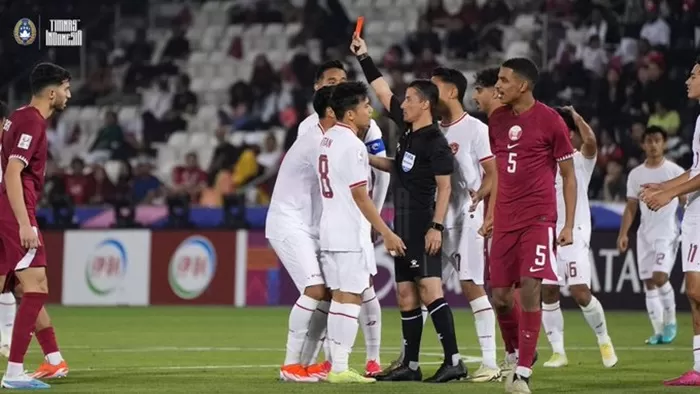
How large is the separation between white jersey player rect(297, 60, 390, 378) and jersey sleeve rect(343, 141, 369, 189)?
34.4 inches

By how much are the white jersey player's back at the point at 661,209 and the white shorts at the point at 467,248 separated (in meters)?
5.31

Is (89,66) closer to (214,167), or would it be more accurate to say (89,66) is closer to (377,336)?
(214,167)

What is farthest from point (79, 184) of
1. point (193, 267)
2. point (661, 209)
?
point (661, 209)

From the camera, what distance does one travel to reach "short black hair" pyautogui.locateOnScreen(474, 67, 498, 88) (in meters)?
12.4

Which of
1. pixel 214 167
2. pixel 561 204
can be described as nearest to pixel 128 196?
pixel 214 167

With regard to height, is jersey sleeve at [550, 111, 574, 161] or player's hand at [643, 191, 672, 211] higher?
jersey sleeve at [550, 111, 574, 161]

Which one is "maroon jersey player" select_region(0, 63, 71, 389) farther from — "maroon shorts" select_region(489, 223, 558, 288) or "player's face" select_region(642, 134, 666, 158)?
"player's face" select_region(642, 134, 666, 158)

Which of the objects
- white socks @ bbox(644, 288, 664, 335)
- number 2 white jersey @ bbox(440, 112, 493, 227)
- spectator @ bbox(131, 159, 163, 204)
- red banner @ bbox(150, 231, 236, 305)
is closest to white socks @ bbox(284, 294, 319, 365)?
number 2 white jersey @ bbox(440, 112, 493, 227)

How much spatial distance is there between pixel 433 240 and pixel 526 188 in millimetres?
1063

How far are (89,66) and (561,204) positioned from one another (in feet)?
64.4

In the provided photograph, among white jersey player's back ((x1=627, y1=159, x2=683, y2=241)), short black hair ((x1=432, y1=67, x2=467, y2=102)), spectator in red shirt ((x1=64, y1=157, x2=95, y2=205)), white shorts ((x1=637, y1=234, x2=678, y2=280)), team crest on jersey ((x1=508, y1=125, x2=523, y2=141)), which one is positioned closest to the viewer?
team crest on jersey ((x1=508, y1=125, x2=523, y2=141))

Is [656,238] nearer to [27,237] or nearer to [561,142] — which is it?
[561,142]

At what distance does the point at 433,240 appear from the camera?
37.4ft

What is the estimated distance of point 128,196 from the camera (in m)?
26.8
